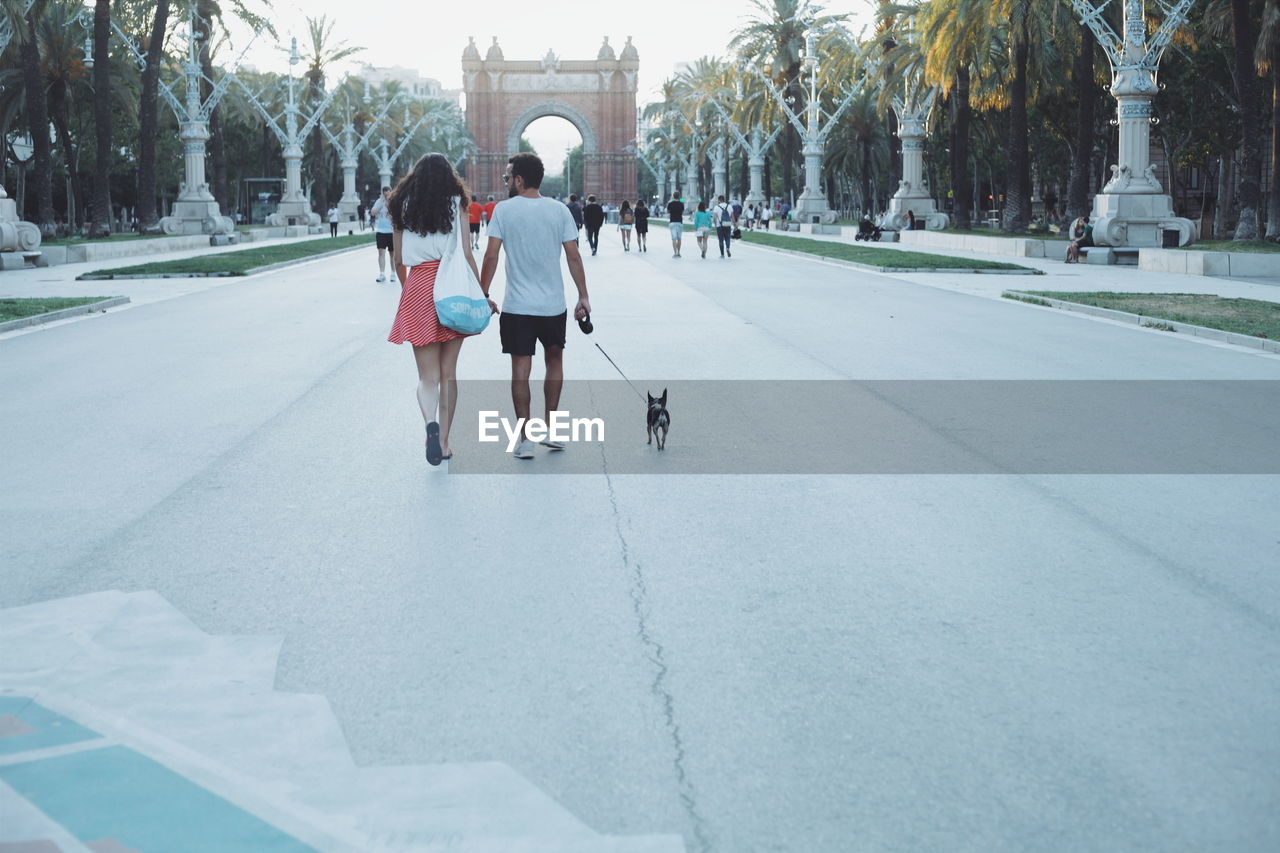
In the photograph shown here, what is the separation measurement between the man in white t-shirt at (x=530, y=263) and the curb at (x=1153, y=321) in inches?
370

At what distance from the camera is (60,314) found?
69.8 feet

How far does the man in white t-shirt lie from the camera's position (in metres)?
9.25

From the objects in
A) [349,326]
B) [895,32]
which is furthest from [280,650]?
[895,32]

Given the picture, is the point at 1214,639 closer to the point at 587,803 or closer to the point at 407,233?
the point at 587,803

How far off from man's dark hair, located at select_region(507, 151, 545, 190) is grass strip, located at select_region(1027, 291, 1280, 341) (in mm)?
9925

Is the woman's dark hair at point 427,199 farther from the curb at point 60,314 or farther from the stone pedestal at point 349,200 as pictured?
the stone pedestal at point 349,200

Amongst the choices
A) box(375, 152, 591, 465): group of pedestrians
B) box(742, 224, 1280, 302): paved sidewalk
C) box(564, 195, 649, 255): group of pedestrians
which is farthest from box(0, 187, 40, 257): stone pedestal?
box(375, 152, 591, 465): group of pedestrians

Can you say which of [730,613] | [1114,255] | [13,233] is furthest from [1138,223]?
[730,613]

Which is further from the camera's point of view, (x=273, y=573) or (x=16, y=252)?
(x=16, y=252)

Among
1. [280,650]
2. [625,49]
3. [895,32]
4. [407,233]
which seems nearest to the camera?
[280,650]

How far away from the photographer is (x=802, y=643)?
5500mm

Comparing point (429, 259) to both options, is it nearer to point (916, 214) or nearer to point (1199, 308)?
point (1199, 308)

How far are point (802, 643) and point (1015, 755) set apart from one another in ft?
4.08

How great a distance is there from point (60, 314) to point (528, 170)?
13879 millimetres
